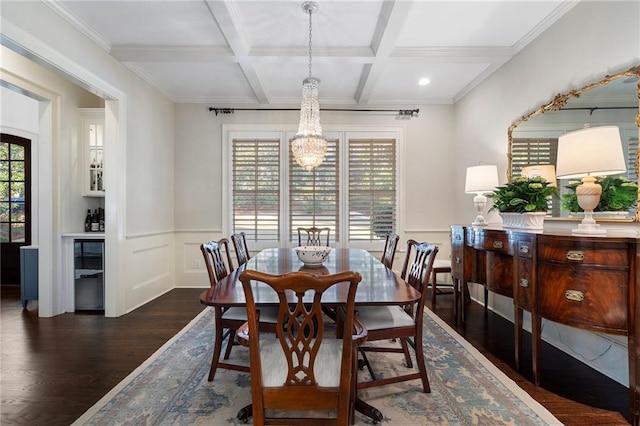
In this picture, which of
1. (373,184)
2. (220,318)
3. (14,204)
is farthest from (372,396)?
(14,204)

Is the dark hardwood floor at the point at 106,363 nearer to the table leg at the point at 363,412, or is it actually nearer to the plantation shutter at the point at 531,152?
the table leg at the point at 363,412

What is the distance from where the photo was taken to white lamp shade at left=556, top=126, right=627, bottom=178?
1.87 metres

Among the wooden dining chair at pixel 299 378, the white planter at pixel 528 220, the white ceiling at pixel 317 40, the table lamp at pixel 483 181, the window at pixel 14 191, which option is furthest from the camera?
the window at pixel 14 191

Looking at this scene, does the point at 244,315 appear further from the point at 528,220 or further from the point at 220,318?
the point at 528,220

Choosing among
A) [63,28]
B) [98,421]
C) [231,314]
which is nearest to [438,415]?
[231,314]

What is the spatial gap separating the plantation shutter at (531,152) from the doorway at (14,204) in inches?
267

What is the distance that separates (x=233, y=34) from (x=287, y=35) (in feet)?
1.68

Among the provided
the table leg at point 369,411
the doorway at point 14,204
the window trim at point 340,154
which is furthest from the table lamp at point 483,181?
the doorway at point 14,204

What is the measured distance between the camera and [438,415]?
1759mm

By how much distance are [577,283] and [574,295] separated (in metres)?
0.07

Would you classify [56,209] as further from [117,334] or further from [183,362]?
[183,362]

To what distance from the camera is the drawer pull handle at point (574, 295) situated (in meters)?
1.84

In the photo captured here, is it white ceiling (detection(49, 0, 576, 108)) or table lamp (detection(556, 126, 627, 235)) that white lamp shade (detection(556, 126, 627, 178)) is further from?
white ceiling (detection(49, 0, 576, 108))

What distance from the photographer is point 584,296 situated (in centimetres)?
183
